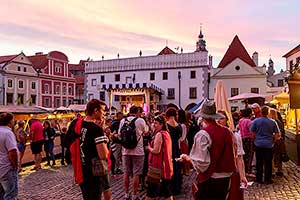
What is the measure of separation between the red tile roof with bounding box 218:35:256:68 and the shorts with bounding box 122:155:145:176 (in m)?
42.0

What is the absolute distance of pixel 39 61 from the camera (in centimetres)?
5362

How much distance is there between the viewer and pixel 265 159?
8750mm

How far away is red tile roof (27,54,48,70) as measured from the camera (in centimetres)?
5294

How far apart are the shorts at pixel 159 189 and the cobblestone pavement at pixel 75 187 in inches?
60.8

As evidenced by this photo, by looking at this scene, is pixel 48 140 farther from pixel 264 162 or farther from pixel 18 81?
pixel 18 81

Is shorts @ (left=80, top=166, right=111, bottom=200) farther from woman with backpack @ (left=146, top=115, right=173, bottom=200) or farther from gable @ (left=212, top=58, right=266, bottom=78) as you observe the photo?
gable @ (left=212, top=58, right=266, bottom=78)

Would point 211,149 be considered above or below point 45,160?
above

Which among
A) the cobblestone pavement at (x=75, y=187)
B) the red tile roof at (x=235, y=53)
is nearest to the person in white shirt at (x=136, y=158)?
the cobblestone pavement at (x=75, y=187)

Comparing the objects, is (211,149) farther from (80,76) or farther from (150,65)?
(80,76)

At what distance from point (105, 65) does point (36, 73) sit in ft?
34.6

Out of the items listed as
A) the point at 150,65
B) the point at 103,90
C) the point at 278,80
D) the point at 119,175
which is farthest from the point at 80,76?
the point at 119,175

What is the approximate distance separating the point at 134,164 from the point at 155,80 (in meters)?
39.0

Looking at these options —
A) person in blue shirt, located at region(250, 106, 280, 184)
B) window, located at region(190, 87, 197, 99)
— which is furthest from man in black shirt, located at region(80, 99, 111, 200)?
window, located at region(190, 87, 197, 99)

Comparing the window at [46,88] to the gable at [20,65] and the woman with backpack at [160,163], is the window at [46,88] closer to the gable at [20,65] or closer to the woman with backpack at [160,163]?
the gable at [20,65]
